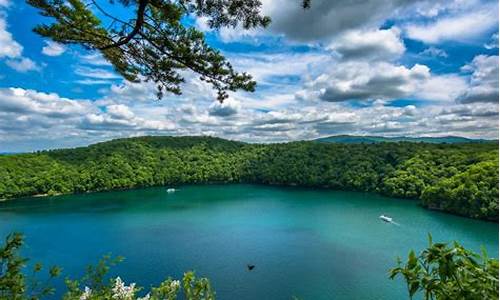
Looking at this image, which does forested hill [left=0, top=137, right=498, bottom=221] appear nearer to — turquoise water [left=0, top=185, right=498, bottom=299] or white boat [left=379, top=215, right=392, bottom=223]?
turquoise water [left=0, top=185, right=498, bottom=299]

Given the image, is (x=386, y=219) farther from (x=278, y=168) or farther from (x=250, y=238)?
(x=278, y=168)

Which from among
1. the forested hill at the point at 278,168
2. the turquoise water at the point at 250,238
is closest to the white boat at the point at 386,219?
the turquoise water at the point at 250,238

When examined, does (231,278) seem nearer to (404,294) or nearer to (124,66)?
(404,294)

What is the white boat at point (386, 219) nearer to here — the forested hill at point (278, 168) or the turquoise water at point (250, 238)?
the turquoise water at point (250, 238)

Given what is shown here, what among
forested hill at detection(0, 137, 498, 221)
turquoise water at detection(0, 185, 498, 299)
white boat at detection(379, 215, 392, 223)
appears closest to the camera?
turquoise water at detection(0, 185, 498, 299)

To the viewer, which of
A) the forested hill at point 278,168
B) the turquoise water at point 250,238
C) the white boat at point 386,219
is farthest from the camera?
the forested hill at point 278,168

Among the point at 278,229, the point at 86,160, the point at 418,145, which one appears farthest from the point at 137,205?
the point at 418,145

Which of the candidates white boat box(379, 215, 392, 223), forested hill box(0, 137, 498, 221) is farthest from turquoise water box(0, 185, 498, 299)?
forested hill box(0, 137, 498, 221)
